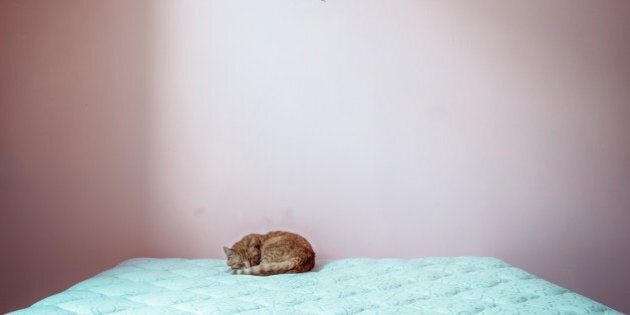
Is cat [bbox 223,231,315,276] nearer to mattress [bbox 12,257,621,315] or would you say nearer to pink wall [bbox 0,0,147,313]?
mattress [bbox 12,257,621,315]

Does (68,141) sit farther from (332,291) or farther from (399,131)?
(399,131)

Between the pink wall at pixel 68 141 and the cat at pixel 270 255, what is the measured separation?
69cm

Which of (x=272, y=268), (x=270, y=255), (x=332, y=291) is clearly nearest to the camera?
(x=332, y=291)

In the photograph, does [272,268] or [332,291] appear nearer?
[332,291]

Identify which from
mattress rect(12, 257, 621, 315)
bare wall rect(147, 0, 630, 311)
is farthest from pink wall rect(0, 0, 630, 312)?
mattress rect(12, 257, 621, 315)

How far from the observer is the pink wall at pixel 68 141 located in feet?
7.97

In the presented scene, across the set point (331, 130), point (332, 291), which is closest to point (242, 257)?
point (332, 291)

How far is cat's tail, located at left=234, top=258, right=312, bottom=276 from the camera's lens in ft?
6.64

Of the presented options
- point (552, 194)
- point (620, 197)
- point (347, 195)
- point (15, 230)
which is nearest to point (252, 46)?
point (347, 195)

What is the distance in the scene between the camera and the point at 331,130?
2.66 metres

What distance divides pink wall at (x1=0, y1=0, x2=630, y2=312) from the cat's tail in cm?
58

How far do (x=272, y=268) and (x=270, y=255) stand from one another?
0.40 ft

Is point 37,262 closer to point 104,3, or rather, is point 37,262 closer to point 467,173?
point 104,3

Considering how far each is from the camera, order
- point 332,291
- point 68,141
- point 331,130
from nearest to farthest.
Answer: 1. point 332,291
2. point 68,141
3. point 331,130
